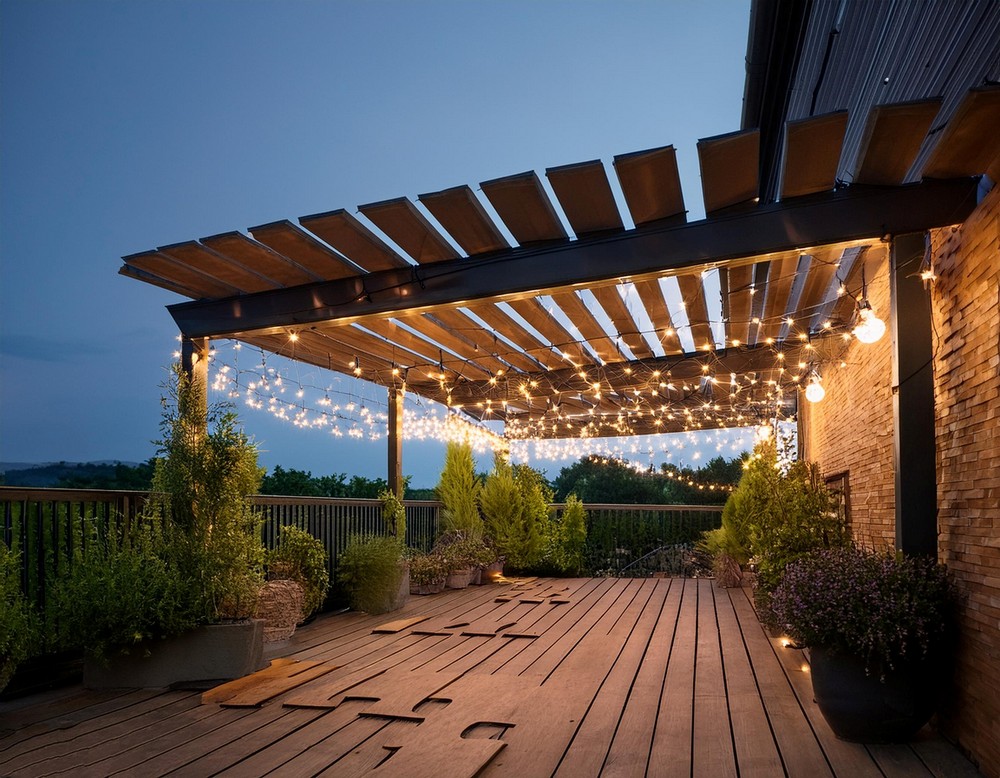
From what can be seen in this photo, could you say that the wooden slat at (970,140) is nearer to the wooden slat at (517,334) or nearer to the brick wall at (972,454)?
the brick wall at (972,454)

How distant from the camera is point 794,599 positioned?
11.6ft

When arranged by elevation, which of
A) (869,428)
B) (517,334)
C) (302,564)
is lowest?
(302,564)

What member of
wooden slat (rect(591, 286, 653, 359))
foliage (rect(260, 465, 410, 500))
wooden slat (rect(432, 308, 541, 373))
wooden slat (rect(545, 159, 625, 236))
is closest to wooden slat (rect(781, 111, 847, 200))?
wooden slat (rect(545, 159, 625, 236))

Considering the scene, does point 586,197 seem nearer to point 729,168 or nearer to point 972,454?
point 729,168

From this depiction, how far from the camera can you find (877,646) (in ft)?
10.7

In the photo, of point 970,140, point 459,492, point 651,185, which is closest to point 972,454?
point 970,140

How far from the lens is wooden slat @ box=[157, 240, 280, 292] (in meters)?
4.77

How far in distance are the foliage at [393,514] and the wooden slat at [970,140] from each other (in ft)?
21.3

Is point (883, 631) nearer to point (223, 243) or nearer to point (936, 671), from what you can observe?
point (936, 671)

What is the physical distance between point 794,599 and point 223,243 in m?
3.81

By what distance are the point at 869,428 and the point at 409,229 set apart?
3502 mm

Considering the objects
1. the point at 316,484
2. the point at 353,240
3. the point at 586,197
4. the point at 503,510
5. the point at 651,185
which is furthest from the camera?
the point at 316,484

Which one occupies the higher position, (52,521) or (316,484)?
(52,521)

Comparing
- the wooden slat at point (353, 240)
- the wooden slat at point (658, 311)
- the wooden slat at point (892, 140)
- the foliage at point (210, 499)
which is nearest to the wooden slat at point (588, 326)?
the wooden slat at point (658, 311)
